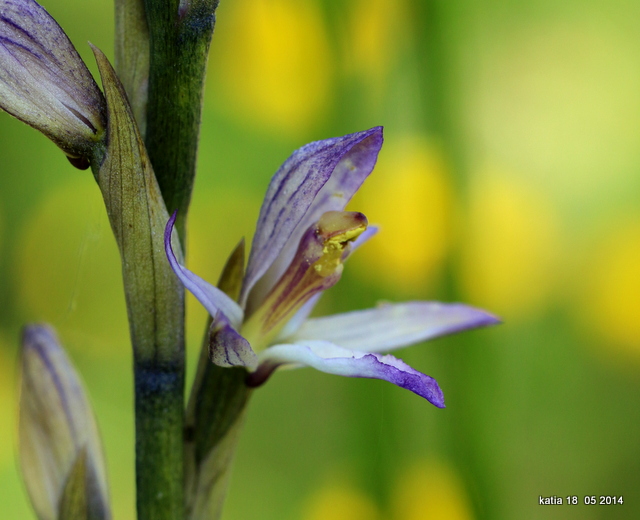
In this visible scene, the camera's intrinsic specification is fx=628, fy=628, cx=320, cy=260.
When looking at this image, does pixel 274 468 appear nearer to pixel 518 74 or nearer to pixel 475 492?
pixel 475 492

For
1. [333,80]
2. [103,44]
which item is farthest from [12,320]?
[333,80]

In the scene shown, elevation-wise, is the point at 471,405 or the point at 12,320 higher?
the point at 12,320

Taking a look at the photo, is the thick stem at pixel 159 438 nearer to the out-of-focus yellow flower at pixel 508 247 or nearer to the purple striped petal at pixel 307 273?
the purple striped petal at pixel 307 273

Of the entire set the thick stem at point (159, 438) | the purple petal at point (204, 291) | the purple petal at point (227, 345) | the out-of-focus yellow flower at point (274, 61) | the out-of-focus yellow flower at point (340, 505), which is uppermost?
the out-of-focus yellow flower at point (274, 61)

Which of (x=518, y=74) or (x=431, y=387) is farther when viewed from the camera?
(x=518, y=74)

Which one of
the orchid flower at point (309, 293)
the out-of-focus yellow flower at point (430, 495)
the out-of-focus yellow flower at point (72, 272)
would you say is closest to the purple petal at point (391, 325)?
the orchid flower at point (309, 293)

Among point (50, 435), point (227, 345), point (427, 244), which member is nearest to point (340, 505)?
point (427, 244)

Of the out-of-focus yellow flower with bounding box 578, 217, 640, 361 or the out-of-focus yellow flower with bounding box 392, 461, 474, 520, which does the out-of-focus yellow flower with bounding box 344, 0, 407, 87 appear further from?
the out-of-focus yellow flower with bounding box 392, 461, 474, 520
